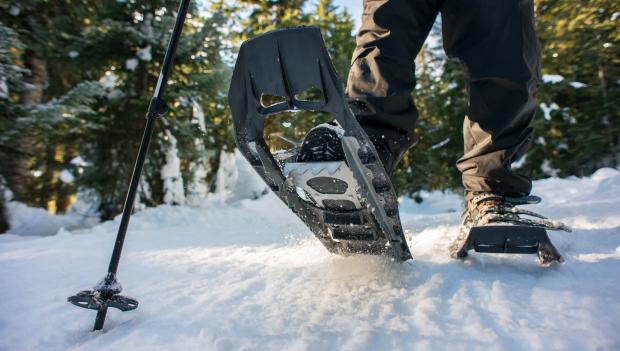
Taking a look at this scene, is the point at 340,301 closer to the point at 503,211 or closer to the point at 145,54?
the point at 503,211

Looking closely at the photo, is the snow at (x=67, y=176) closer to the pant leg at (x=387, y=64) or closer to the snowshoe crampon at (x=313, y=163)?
the snowshoe crampon at (x=313, y=163)

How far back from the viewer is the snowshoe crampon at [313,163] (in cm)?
98

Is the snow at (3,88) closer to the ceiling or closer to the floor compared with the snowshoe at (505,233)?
closer to the ceiling

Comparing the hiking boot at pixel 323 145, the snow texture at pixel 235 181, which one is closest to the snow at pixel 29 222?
the snow texture at pixel 235 181

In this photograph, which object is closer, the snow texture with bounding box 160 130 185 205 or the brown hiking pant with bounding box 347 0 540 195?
the brown hiking pant with bounding box 347 0 540 195

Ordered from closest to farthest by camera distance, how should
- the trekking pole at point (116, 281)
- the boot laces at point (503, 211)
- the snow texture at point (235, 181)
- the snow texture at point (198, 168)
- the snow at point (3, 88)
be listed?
the trekking pole at point (116, 281)
the boot laces at point (503, 211)
the snow at point (3, 88)
the snow texture at point (198, 168)
the snow texture at point (235, 181)

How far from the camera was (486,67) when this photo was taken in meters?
1.23

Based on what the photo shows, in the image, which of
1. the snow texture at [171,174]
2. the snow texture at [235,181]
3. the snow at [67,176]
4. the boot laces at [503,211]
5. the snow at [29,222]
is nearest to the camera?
the boot laces at [503,211]

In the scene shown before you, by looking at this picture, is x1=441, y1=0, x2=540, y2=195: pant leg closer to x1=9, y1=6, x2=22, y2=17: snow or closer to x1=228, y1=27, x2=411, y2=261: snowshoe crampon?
x1=228, y1=27, x2=411, y2=261: snowshoe crampon

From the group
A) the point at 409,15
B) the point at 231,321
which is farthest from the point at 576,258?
the point at 231,321

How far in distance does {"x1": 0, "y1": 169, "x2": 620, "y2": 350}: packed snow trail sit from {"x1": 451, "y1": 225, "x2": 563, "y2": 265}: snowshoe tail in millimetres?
52

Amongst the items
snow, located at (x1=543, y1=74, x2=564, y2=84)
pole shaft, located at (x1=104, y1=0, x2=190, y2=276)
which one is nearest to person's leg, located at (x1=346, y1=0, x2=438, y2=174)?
pole shaft, located at (x1=104, y1=0, x2=190, y2=276)

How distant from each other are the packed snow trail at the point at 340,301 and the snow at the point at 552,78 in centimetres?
524

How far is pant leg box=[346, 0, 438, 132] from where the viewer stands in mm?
1188
